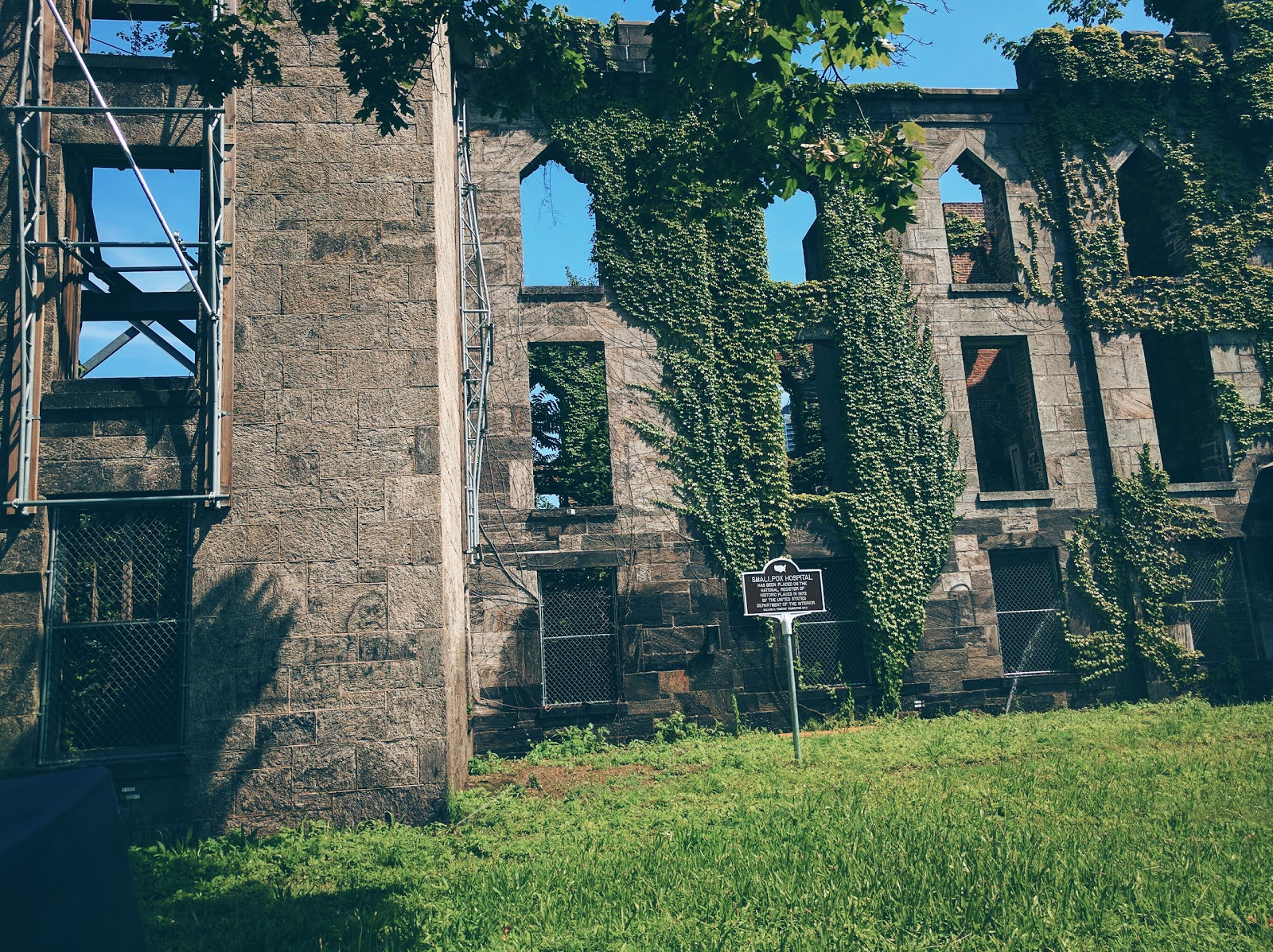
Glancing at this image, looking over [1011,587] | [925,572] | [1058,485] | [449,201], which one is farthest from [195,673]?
[1058,485]

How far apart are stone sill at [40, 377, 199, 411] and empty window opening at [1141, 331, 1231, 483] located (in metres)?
15.9

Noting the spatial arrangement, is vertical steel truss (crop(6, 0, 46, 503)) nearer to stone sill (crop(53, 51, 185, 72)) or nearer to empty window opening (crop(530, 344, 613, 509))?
stone sill (crop(53, 51, 185, 72))

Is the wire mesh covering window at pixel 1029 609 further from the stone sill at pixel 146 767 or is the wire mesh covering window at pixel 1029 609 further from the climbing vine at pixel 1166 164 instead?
the stone sill at pixel 146 767

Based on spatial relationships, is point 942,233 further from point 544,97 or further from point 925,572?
point 544,97

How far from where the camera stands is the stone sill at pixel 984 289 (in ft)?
48.5

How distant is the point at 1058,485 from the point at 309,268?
12991 millimetres

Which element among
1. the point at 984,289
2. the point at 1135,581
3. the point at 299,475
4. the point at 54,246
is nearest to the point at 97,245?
the point at 54,246

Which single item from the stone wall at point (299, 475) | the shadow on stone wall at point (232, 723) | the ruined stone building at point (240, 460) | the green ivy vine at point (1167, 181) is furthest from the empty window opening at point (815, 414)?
the shadow on stone wall at point (232, 723)

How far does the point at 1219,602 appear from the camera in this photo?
1432 cm

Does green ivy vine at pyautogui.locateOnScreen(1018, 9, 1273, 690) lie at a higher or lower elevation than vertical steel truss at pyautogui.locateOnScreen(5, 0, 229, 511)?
higher

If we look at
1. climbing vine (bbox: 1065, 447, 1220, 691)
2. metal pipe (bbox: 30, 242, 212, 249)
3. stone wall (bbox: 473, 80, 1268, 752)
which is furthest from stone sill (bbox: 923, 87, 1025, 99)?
metal pipe (bbox: 30, 242, 212, 249)

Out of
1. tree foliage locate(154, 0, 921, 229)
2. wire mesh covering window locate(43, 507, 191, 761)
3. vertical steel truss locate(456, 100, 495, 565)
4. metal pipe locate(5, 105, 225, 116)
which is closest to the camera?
tree foliage locate(154, 0, 921, 229)

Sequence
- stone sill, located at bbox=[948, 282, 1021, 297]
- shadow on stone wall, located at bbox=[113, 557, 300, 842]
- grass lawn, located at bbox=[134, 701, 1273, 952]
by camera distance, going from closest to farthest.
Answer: grass lawn, located at bbox=[134, 701, 1273, 952], shadow on stone wall, located at bbox=[113, 557, 300, 842], stone sill, located at bbox=[948, 282, 1021, 297]

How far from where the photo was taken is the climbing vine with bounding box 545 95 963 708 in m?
13.4
